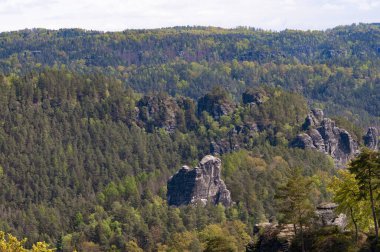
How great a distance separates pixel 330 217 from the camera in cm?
9894

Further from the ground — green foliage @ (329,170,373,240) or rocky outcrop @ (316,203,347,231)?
green foliage @ (329,170,373,240)

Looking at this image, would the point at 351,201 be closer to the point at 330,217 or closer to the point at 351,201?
the point at 351,201

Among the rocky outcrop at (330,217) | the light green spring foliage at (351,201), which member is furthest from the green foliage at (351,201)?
Answer: the rocky outcrop at (330,217)

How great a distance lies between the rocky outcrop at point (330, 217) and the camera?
319 feet

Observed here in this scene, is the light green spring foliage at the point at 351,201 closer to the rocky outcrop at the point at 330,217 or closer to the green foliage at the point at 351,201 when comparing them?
the green foliage at the point at 351,201

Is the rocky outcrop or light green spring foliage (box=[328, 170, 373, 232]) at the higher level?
light green spring foliage (box=[328, 170, 373, 232])

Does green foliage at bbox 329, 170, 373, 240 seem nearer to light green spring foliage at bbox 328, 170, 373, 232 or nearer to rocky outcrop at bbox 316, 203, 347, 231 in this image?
light green spring foliage at bbox 328, 170, 373, 232

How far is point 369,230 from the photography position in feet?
320

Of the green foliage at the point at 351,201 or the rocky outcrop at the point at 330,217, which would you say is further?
the rocky outcrop at the point at 330,217

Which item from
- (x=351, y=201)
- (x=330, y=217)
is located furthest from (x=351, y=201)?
(x=330, y=217)

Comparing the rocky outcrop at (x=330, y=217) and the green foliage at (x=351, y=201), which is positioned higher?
the green foliage at (x=351, y=201)

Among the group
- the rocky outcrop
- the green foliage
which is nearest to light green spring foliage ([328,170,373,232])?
the green foliage

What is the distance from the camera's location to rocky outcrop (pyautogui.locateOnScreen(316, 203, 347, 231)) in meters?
97.2

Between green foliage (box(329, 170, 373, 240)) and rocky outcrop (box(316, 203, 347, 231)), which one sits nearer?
green foliage (box(329, 170, 373, 240))
